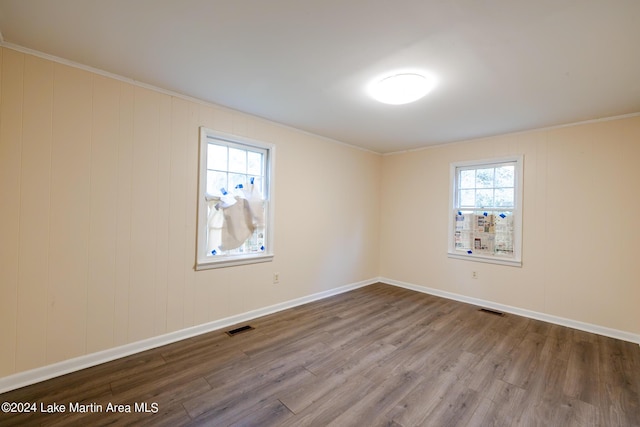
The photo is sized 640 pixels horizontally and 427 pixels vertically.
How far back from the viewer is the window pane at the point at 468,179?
425cm

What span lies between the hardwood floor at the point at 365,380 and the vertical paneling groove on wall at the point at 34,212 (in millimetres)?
375

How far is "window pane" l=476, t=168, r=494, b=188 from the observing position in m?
4.07

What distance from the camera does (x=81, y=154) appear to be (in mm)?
2271

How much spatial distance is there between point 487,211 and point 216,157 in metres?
3.81

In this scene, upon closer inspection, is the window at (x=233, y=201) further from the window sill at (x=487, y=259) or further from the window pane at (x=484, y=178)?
the window pane at (x=484, y=178)

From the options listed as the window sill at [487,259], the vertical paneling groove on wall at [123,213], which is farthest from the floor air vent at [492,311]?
the vertical paneling groove on wall at [123,213]

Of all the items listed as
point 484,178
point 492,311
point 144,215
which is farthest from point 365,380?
point 484,178

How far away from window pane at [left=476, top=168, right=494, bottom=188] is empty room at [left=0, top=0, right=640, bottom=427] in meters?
0.02

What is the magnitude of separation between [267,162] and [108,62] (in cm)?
179

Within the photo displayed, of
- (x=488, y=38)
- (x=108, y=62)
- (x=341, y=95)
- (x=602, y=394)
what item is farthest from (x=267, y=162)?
(x=602, y=394)

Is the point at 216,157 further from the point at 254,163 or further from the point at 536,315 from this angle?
the point at 536,315

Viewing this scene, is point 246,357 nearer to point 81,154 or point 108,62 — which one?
point 81,154

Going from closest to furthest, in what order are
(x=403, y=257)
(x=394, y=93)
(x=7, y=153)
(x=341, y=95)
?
(x=7, y=153)
(x=394, y=93)
(x=341, y=95)
(x=403, y=257)

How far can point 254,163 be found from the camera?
3492 mm
